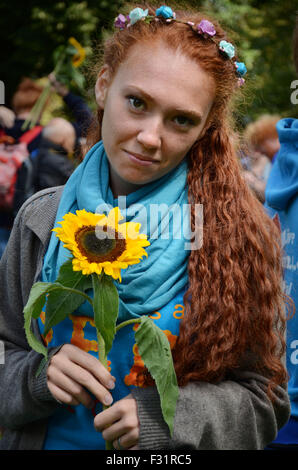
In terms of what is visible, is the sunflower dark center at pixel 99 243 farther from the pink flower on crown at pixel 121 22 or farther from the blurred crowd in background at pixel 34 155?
the blurred crowd in background at pixel 34 155

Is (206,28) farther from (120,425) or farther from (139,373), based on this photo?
(120,425)

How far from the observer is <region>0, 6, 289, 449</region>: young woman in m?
1.55

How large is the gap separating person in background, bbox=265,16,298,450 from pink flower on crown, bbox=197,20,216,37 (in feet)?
2.68

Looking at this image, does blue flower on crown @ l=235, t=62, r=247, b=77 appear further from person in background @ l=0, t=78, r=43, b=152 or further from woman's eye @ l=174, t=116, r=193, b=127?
person in background @ l=0, t=78, r=43, b=152

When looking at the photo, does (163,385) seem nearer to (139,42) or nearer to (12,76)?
(139,42)

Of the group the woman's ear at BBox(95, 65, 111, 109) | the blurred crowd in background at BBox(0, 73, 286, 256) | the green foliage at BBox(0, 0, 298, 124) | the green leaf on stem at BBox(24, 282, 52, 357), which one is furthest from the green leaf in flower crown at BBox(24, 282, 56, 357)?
the green foliage at BBox(0, 0, 298, 124)

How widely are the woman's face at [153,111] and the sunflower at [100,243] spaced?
29cm

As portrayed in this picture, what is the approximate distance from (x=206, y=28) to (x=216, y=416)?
1133 mm

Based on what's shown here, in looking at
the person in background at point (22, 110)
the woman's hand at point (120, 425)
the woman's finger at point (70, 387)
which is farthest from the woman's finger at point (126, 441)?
the person in background at point (22, 110)

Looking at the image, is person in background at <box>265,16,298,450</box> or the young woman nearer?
the young woman

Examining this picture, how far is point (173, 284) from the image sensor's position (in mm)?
1668

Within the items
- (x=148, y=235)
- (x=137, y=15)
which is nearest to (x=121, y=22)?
(x=137, y=15)

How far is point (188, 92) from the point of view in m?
1.61
